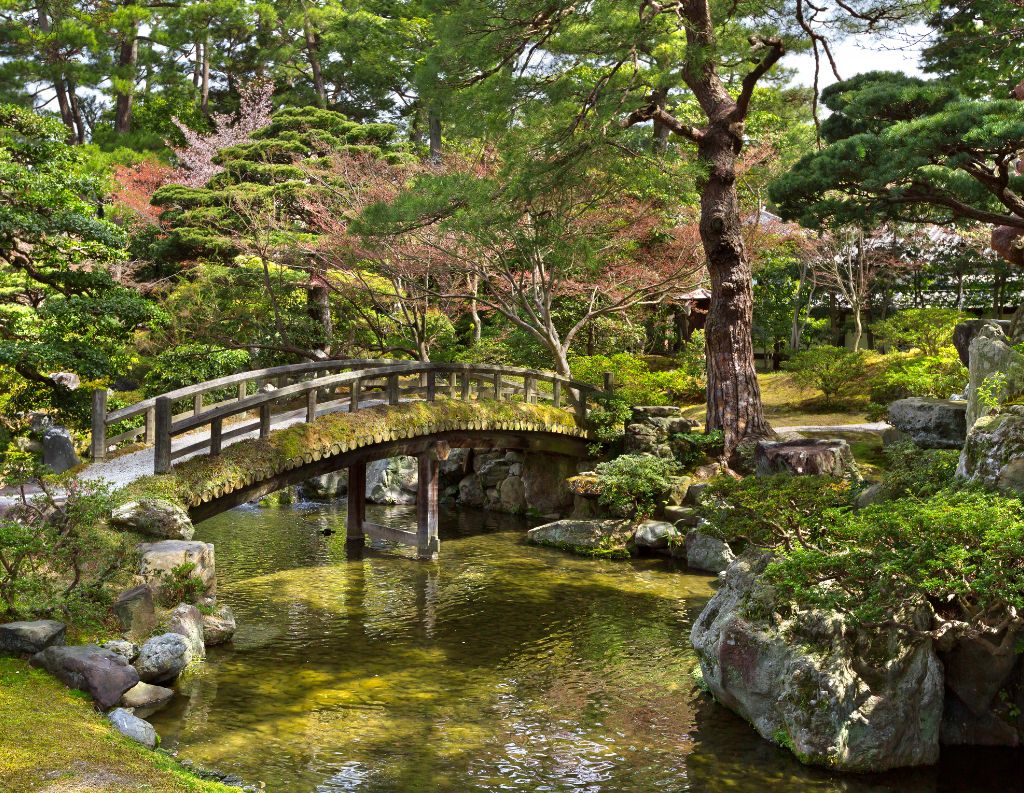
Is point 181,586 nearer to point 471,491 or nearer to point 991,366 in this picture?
point 991,366

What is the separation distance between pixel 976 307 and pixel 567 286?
60.8 feet

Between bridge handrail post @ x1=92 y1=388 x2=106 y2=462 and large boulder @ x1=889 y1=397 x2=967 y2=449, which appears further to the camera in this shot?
large boulder @ x1=889 y1=397 x2=967 y2=449

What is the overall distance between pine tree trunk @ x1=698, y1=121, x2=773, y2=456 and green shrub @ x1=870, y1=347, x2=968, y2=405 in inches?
173

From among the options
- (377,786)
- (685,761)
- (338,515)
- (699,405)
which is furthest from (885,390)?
(377,786)

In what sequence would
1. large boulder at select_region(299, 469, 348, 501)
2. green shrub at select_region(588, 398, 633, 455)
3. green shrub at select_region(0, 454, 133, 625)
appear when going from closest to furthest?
green shrub at select_region(0, 454, 133, 625) < green shrub at select_region(588, 398, 633, 455) < large boulder at select_region(299, 469, 348, 501)

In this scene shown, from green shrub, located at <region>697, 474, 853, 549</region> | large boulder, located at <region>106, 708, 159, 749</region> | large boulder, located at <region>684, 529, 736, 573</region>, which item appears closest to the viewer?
large boulder, located at <region>106, 708, 159, 749</region>

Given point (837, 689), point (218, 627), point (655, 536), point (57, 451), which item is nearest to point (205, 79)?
point (57, 451)

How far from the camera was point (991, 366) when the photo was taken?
11.3m

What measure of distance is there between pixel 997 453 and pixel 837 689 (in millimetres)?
2852

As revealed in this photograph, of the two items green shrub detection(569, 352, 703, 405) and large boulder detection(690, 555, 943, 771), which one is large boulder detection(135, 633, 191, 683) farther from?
green shrub detection(569, 352, 703, 405)

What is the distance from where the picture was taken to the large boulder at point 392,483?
71.3 ft

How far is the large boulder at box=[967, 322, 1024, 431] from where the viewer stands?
1091 cm

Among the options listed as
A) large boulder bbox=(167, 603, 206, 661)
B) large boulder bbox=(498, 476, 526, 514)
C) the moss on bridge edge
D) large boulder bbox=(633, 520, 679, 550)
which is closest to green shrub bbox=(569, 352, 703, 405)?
the moss on bridge edge

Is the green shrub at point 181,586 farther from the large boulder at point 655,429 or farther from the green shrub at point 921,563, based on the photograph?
the large boulder at point 655,429
